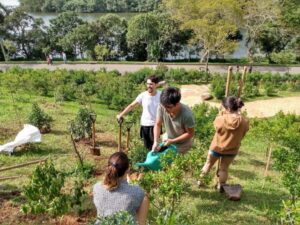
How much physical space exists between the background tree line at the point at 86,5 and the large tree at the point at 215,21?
3746cm

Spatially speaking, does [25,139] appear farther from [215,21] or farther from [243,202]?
[215,21]

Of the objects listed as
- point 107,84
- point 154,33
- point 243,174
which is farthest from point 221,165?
point 154,33

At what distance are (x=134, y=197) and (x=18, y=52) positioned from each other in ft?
108

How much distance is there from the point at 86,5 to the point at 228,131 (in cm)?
6514

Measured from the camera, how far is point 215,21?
26.3 metres

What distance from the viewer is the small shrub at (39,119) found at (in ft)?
25.8

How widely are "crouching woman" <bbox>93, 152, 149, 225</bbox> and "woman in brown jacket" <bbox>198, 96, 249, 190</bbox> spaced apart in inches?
60.8

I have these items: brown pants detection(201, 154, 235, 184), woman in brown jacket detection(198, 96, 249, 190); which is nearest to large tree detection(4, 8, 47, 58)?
brown pants detection(201, 154, 235, 184)

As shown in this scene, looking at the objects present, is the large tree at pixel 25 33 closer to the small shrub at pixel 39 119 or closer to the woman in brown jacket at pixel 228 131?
the small shrub at pixel 39 119

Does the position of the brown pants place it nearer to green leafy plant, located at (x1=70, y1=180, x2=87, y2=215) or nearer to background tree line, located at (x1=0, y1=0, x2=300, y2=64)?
green leafy plant, located at (x1=70, y1=180, x2=87, y2=215)

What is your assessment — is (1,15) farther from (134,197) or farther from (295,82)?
(134,197)

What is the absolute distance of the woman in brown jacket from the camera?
4.65 metres

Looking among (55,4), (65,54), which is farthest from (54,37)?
(55,4)

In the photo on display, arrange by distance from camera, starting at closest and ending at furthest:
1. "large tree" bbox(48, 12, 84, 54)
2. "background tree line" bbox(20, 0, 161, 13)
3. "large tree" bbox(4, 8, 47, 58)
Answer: "large tree" bbox(4, 8, 47, 58), "large tree" bbox(48, 12, 84, 54), "background tree line" bbox(20, 0, 161, 13)
